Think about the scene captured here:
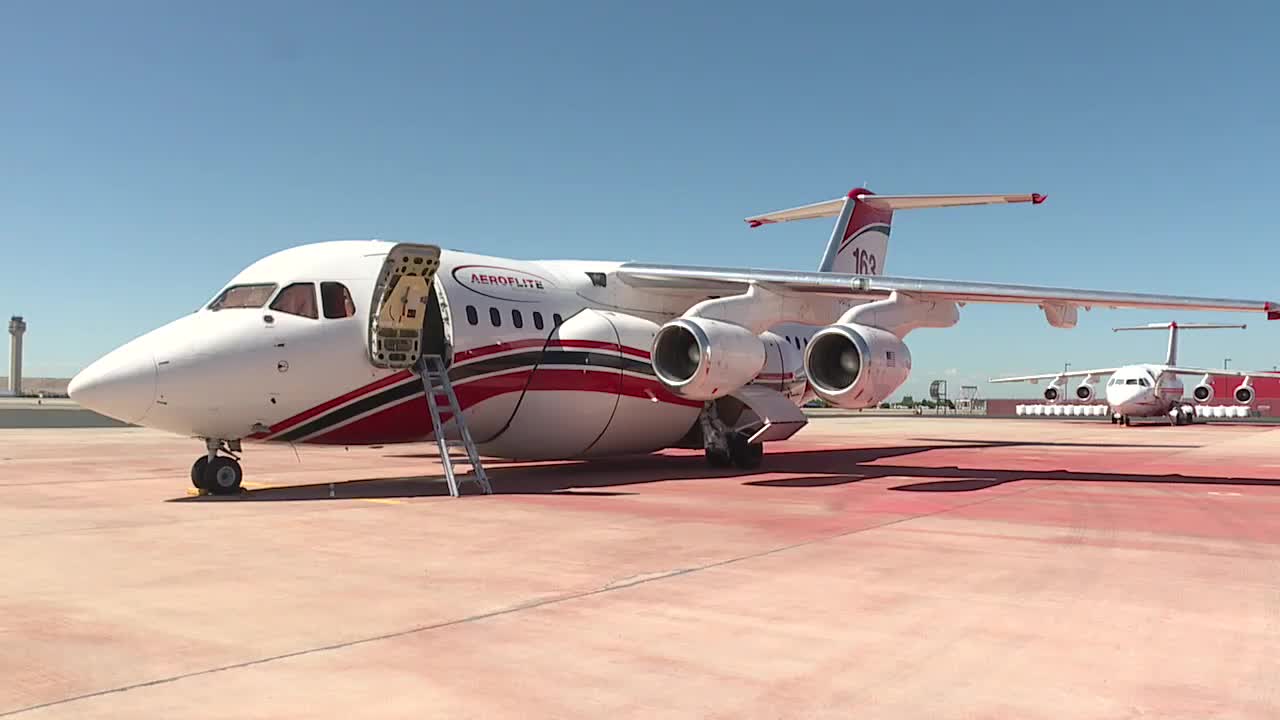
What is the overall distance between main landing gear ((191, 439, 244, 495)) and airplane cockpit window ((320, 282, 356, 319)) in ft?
5.88

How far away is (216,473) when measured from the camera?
1096 centimetres

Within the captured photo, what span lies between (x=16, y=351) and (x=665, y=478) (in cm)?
13542

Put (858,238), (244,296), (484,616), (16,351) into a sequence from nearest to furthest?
(484,616)
(244,296)
(858,238)
(16,351)

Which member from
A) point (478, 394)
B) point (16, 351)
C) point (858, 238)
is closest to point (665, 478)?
point (478, 394)

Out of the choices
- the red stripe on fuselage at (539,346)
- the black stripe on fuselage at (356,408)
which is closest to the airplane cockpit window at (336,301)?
the black stripe on fuselage at (356,408)

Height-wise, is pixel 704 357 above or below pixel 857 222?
below

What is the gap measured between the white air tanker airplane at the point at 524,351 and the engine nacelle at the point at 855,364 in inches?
1.1

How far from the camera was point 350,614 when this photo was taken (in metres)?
4.93

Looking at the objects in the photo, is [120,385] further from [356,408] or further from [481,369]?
[481,369]

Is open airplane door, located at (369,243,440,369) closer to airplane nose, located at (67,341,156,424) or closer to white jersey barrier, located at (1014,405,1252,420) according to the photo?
airplane nose, located at (67,341,156,424)

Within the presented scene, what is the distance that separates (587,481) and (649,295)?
3.33 metres

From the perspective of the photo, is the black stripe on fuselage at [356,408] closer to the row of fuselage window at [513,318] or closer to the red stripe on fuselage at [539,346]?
the red stripe on fuselage at [539,346]

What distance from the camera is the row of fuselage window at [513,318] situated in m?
12.4

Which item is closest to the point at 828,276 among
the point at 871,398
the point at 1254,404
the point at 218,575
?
the point at 871,398
